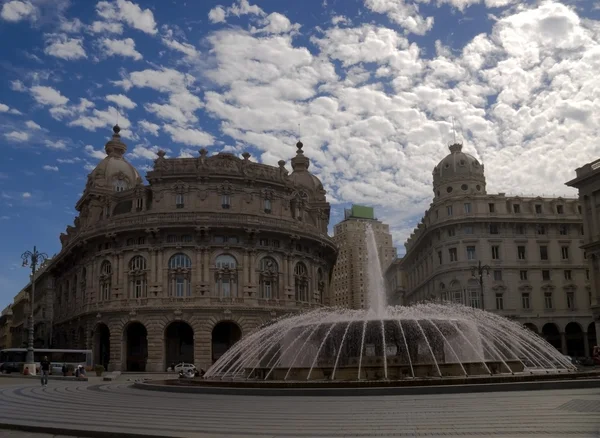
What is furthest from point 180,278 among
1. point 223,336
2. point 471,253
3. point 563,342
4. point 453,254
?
point 563,342

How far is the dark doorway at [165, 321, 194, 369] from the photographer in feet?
187

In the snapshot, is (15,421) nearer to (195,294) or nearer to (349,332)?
(349,332)

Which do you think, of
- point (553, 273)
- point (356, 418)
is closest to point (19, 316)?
point (553, 273)

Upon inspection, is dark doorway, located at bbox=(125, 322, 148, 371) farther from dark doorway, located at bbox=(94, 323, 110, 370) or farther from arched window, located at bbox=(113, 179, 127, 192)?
arched window, located at bbox=(113, 179, 127, 192)

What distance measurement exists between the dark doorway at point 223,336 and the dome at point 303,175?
77.0 feet

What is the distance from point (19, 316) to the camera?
105438 mm

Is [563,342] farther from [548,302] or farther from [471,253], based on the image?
[471,253]

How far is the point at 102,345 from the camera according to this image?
6075cm

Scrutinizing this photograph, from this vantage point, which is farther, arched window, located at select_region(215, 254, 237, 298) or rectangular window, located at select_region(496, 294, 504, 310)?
rectangular window, located at select_region(496, 294, 504, 310)

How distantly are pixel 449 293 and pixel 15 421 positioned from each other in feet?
194

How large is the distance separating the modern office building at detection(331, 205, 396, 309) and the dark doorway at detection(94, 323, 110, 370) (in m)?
82.4

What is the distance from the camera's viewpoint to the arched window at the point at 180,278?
2224 inches

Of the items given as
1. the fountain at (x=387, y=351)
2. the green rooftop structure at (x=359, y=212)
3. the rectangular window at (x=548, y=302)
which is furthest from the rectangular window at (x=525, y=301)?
the green rooftop structure at (x=359, y=212)

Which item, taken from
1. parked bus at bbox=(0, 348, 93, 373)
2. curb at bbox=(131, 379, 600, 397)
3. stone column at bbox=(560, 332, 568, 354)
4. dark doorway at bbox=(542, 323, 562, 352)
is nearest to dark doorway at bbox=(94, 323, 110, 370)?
parked bus at bbox=(0, 348, 93, 373)
